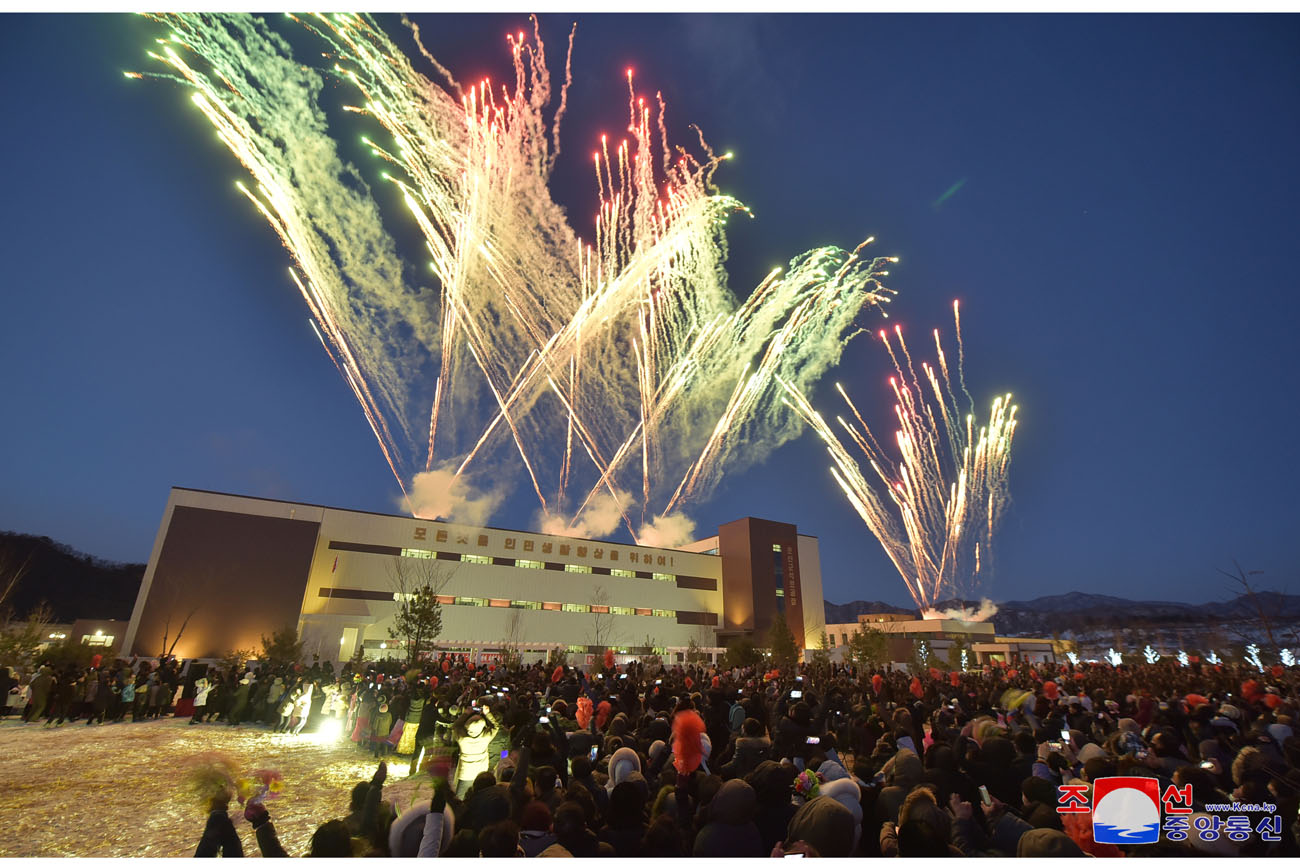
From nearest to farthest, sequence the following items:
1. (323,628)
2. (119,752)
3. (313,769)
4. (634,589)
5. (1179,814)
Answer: (1179,814) < (313,769) < (119,752) < (323,628) < (634,589)

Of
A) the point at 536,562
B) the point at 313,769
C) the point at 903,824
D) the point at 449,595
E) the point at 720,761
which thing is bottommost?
the point at 313,769

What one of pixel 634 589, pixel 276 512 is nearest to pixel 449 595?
pixel 276 512

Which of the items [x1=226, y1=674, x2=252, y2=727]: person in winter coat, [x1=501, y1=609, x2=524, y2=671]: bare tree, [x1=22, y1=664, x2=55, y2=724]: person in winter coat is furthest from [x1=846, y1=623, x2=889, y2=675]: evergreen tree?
[x1=22, y1=664, x2=55, y2=724]: person in winter coat

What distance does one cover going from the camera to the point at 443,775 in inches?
179

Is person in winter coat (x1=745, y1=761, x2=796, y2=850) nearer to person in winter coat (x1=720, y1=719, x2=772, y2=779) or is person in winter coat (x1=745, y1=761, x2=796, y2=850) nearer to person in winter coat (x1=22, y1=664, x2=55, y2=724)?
person in winter coat (x1=720, y1=719, x2=772, y2=779)

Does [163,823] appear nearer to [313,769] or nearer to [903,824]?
[313,769]

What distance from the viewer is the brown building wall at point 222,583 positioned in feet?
124

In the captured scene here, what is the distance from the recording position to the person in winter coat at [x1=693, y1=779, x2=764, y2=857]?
3.65 meters

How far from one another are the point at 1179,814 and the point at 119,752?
61.0 ft

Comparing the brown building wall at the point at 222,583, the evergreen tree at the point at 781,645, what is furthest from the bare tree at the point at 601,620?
the brown building wall at the point at 222,583

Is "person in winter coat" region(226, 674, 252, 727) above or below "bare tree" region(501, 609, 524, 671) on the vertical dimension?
below

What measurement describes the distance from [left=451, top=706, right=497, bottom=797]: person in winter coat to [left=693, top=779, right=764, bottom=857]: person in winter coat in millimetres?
4763

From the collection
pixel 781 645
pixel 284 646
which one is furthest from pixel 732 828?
pixel 781 645

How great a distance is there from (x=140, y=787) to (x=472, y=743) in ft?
23.4
